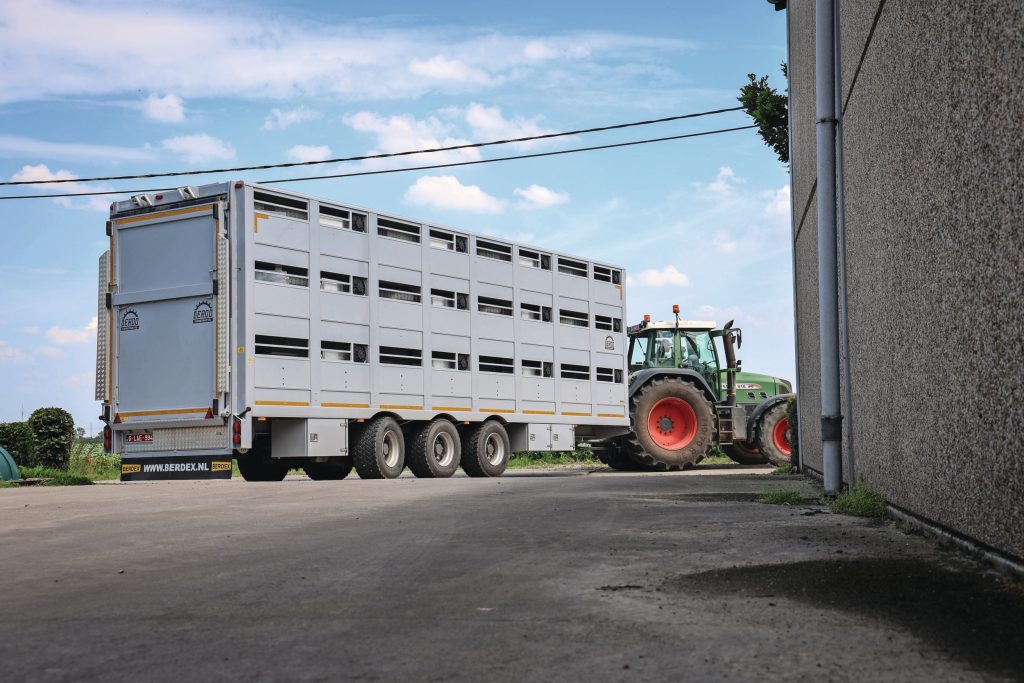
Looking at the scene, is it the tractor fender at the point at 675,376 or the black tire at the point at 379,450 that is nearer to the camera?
the black tire at the point at 379,450

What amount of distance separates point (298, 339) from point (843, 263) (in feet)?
28.6

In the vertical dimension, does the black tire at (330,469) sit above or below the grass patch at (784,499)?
below

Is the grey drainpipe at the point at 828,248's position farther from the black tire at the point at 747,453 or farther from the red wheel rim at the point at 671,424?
the black tire at the point at 747,453

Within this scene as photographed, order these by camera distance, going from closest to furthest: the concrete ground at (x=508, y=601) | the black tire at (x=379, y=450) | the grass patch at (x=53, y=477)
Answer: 1. the concrete ground at (x=508, y=601)
2. the black tire at (x=379, y=450)
3. the grass patch at (x=53, y=477)

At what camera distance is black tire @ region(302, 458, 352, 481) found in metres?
18.1

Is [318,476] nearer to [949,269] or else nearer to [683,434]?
[683,434]

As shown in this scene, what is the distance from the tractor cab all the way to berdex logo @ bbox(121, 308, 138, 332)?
10.5m

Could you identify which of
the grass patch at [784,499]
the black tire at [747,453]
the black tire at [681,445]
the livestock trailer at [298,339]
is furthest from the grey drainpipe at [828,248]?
the black tire at [747,453]

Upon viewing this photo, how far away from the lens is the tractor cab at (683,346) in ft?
71.0

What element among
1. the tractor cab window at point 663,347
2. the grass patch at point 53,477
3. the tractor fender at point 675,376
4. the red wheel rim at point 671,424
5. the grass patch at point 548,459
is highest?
the tractor cab window at point 663,347

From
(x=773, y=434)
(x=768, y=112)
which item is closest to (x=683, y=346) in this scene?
(x=773, y=434)

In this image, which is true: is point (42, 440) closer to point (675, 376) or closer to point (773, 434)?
point (675, 376)

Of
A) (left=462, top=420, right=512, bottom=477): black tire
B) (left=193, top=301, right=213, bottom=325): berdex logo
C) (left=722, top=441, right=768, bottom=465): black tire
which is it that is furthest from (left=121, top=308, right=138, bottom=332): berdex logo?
(left=722, top=441, right=768, bottom=465): black tire

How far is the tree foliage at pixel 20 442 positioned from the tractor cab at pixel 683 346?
12700mm
